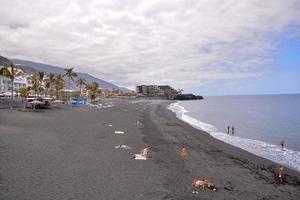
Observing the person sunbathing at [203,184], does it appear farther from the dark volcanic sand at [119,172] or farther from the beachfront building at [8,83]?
the beachfront building at [8,83]

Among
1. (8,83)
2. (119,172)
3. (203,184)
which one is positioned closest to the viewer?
(203,184)

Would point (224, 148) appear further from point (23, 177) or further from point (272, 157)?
point (23, 177)

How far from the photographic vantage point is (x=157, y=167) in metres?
18.0

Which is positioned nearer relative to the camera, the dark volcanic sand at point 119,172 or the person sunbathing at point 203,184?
the dark volcanic sand at point 119,172

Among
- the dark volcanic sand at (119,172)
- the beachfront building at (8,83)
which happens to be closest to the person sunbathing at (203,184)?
the dark volcanic sand at (119,172)

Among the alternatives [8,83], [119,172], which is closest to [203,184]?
[119,172]

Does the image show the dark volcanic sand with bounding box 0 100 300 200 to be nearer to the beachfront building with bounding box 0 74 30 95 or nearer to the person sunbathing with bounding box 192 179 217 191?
the person sunbathing with bounding box 192 179 217 191

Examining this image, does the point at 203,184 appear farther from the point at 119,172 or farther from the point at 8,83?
the point at 8,83

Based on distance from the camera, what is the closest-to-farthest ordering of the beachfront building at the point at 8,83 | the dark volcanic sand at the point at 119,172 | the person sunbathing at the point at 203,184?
the dark volcanic sand at the point at 119,172 → the person sunbathing at the point at 203,184 → the beachfront building at the point at 8,83

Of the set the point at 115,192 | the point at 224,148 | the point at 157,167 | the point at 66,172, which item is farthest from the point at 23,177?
the point at 224,148

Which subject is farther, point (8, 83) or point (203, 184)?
point (8, 83)

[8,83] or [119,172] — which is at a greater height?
[8,83]

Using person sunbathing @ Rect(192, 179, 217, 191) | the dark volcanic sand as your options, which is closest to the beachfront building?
the dark volcanic sand

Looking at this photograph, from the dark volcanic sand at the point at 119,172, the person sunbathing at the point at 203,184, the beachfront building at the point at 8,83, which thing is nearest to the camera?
the dark volcanic sand at the point at 119,172
